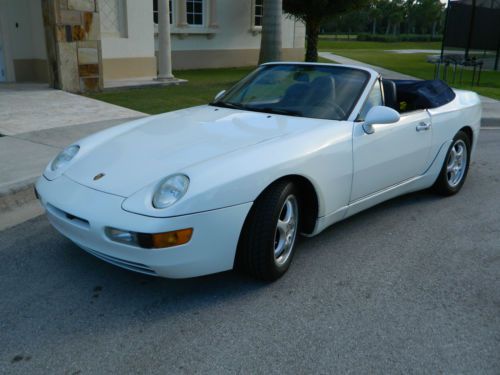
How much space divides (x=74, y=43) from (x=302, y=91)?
854 centimetres

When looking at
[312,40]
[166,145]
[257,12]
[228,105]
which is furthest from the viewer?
[257,12]

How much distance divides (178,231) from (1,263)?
160 centimetres

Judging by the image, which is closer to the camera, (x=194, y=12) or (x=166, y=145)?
(x=166, y=145)

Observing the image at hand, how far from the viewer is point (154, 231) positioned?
9.18 ft

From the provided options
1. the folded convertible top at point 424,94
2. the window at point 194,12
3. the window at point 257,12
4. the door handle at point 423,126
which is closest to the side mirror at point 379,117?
the door handle at point 423,126

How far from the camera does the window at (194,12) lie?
1952 cm

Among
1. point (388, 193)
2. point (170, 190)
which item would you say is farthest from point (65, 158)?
point (388, 193)

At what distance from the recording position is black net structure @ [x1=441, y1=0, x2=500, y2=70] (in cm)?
2020

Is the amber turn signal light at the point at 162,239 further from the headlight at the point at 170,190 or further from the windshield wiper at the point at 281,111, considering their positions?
the windshield wiper at the point at 281,111

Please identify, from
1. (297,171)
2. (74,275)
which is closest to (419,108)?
(297,171)

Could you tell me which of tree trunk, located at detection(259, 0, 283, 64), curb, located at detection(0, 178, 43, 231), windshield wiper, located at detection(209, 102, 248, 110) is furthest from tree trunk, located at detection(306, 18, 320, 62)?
curb, located at detection(0, 178, 43, 231)

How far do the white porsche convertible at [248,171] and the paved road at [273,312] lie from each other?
27 centimetres

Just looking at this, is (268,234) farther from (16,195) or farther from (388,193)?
(16,195)

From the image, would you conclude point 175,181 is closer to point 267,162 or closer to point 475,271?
point 267,162
